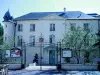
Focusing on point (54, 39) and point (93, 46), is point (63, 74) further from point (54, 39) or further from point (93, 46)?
point (54, 39)

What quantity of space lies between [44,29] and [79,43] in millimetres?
15792

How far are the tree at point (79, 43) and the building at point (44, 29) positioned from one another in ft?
36.3

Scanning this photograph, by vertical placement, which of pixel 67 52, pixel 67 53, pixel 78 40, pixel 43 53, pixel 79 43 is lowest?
pixel 43 53

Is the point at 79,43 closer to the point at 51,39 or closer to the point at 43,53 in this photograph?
the point at 43,53

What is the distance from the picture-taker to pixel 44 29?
47562 millimetres

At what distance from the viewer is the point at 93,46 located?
32.9 meters

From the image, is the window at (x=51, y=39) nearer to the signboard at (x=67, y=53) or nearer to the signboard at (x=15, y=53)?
the signboard at (x=67, y=53)

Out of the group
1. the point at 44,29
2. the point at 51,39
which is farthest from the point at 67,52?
the point at 44,29

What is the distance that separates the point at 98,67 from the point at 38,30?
20.3 metres

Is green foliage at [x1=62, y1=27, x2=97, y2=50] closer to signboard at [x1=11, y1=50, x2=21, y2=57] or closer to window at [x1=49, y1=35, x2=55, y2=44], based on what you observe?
signboard at [x1=11, y1=50, x2=21, y2=57]

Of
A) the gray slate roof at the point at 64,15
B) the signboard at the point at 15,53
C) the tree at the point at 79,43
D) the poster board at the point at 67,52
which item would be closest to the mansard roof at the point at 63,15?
the gray slate roof at the point at 64,15

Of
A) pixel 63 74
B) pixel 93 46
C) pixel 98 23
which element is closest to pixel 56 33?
pixel 98 23

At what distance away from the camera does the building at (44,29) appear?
1789 inches

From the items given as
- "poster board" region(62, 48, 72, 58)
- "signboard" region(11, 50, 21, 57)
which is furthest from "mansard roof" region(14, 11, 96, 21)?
"signboard" region(11, 50, 21, 57)
